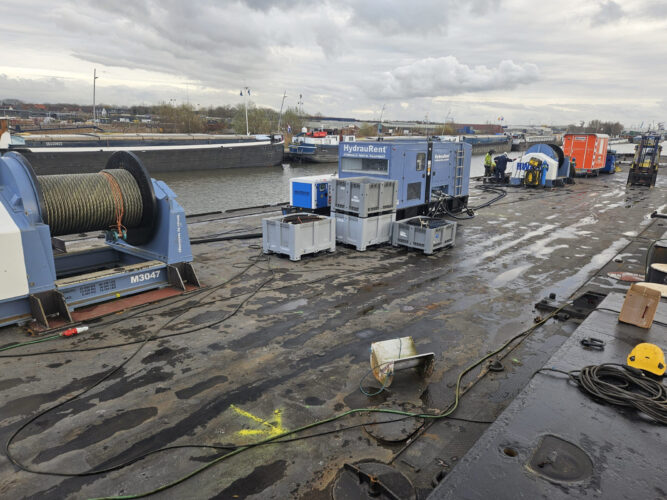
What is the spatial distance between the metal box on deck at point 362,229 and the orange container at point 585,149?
24.5 m

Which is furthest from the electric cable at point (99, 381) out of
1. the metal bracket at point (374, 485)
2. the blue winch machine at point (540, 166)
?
the blue winch machine at point (540, 166)

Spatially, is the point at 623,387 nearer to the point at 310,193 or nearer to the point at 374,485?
the point at 374,485

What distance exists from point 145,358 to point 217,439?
2059mm

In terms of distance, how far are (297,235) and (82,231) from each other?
14.0ft

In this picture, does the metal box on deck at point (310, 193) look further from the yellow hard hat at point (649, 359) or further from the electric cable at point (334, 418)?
the yellow hard hat at point (649, 359)

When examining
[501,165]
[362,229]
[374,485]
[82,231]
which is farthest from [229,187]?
[374,485]

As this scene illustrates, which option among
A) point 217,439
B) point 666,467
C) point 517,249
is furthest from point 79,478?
point 517,249

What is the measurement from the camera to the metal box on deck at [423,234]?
427 inches

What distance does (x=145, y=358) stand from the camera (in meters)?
5.54

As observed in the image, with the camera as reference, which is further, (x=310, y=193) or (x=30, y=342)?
(x=310, y=193)

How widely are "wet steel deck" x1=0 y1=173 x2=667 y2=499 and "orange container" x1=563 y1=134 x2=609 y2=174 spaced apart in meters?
22.9

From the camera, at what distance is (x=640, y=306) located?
5.06m

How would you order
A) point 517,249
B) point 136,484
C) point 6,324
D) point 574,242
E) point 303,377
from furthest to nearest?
point 574,242, point 517,249, point 6,324, point 303,377, point 136,484

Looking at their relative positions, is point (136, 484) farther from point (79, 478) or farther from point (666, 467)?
point (666, 467)
